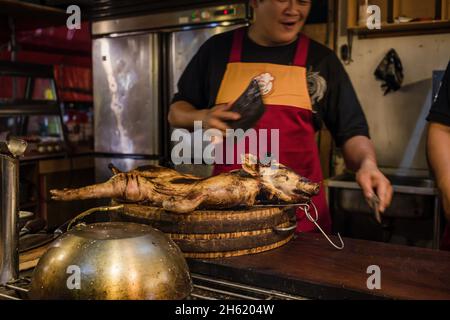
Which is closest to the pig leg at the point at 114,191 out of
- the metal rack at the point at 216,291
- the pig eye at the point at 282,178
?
the metal rack at the point at 216,291

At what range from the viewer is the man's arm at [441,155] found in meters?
1.87

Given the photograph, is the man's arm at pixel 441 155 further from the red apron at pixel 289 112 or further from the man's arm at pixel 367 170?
the red apron at pixel 289 112

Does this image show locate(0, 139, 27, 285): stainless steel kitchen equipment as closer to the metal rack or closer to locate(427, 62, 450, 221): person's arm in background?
the metal rack

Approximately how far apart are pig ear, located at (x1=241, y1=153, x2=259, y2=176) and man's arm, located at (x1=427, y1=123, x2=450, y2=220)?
0.83m

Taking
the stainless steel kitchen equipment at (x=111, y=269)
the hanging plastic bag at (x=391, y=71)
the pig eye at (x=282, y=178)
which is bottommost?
the stainless steel kitchen equipment at (x=111, y=269)

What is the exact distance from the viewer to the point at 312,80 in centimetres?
218

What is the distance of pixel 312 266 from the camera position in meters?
1.29

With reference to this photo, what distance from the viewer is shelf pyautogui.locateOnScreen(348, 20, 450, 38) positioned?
11.5 ft

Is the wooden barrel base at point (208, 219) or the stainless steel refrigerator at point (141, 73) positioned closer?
the wooden barrel base at point (208, 219)

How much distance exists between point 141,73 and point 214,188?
2903 millimetres

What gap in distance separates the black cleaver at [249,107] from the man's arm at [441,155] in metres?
0.71

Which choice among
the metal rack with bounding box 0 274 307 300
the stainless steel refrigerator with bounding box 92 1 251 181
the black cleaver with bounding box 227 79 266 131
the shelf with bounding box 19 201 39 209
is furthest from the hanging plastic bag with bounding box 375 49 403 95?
the shelf with bounding box 19 201 39 209

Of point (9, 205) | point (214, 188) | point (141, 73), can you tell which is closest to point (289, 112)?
point (214, 188)

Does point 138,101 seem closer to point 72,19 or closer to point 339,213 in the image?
point 72,19
